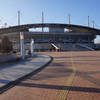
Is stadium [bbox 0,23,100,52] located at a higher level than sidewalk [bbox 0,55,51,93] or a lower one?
higher

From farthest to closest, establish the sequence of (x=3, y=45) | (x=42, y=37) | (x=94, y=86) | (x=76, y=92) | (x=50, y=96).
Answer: (x=42, y=37) → (x=3, y=45) → (x=94, y=86) → (x=76, y=92) → (x=50, y=96)

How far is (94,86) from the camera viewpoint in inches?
258

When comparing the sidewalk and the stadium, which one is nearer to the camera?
the sidewalk

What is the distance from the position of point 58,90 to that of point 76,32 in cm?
8040

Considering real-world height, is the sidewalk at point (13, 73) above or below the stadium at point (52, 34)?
below

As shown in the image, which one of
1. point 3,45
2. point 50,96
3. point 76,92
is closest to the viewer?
point 50,96

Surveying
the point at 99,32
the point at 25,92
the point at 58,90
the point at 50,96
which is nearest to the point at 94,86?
the point at 58,90

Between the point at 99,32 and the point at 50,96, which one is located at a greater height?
the point at 99,32

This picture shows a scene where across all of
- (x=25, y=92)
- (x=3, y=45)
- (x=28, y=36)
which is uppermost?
(x=28, y=36)

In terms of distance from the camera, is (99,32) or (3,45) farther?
(99,32)

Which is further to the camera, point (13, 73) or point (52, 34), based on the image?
point (52, 34)

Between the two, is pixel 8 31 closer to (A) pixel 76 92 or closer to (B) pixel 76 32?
(B) pixel 76 32

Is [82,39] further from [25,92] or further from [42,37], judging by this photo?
[25,92]

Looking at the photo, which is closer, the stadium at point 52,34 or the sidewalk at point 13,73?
the sidewalk at point 13,73
